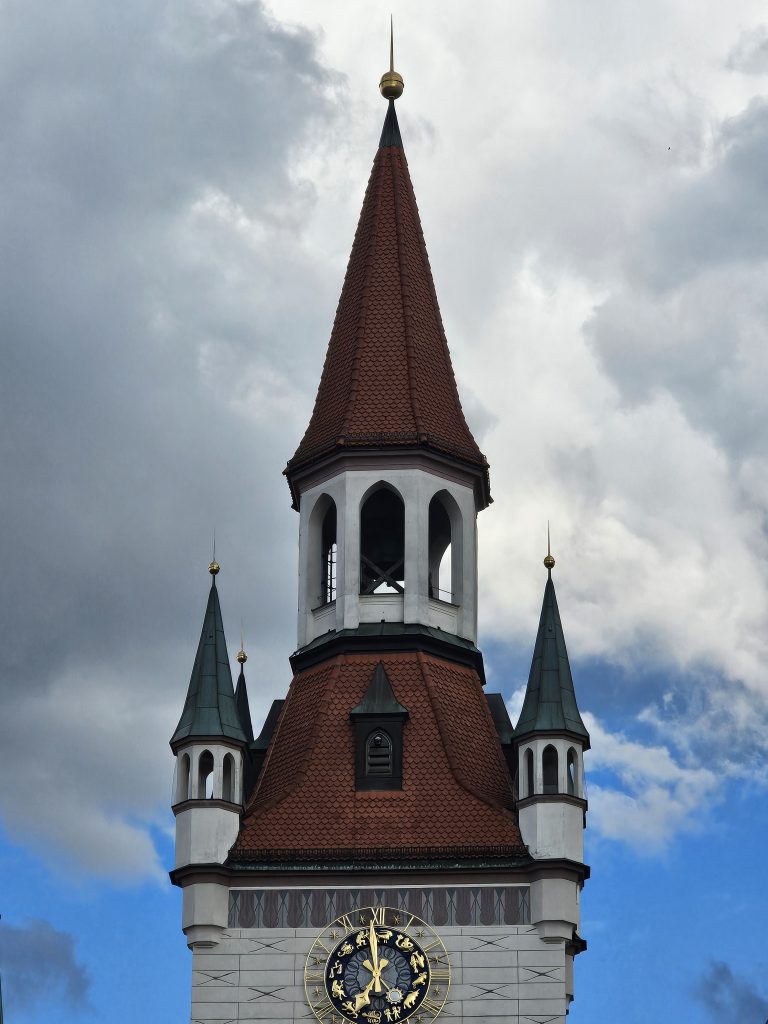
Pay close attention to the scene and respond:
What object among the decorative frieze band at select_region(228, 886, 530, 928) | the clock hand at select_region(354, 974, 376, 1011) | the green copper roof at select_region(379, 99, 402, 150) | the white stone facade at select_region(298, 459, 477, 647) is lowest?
the clock hand at select_region(354, 974, 376, 1011)

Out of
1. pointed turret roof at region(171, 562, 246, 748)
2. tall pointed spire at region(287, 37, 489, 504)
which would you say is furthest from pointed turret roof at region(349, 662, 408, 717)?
tall pointed spire at region(287, 37, 489, 504)

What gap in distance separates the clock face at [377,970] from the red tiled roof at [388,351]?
11.2m

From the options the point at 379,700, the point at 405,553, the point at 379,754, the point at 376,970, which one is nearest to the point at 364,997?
the point at 376,970

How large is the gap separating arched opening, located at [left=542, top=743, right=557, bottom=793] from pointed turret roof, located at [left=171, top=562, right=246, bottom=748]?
572 cm

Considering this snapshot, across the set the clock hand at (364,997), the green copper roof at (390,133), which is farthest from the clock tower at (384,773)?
the green copper roof at (390,133)

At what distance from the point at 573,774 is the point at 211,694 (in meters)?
6.99

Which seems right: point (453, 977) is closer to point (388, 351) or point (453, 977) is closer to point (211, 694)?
point (211, 694)

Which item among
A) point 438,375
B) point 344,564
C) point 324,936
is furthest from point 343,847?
point 438,375

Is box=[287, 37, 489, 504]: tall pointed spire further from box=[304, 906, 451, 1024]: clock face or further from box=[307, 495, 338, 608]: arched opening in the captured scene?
box=[304, 906, 451, 1024]: clock face

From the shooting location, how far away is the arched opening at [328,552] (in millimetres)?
73812

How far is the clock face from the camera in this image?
6556 cm

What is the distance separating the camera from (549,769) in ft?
224

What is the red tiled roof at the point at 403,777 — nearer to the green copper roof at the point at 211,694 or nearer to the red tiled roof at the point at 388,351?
the green copper roof at the point at 211,694

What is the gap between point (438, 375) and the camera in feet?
249
